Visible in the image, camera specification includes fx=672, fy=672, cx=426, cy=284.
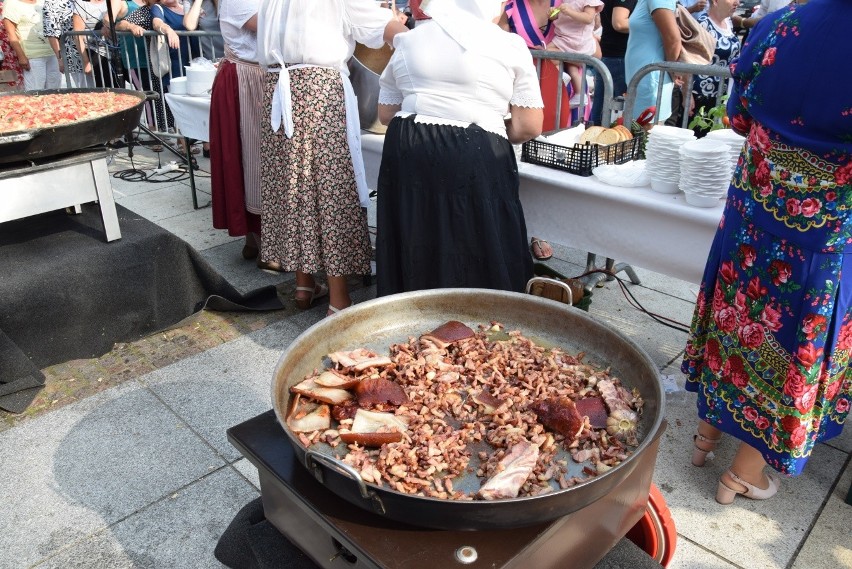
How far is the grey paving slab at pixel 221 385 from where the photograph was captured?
320cm

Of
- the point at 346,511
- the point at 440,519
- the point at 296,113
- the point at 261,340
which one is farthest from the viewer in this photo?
the point at 261,340

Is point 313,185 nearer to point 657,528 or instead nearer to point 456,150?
point 456,150

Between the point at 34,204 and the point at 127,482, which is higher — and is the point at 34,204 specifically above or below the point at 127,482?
above

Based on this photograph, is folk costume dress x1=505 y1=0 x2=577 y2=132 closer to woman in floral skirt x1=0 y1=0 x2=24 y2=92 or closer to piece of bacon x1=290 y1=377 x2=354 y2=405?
piece of bacon x1=290 y1=377 x2=354 y2=405

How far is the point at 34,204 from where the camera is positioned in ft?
10.3

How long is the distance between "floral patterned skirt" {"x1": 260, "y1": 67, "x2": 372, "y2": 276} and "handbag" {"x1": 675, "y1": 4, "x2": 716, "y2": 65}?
3031 mm

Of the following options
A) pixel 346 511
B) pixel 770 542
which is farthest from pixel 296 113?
pixel 770 542

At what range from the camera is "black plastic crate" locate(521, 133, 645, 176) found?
3.32 metres

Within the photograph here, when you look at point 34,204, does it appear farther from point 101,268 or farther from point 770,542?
point 770,542

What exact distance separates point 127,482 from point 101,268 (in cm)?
115

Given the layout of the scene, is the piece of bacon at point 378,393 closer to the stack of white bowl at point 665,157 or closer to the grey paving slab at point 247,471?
the grey paving slab at point 247,471

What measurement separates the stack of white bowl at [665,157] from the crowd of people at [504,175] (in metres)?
0.50

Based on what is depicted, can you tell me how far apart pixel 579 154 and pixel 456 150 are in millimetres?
651

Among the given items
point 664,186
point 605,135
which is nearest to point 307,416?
point 664,186
